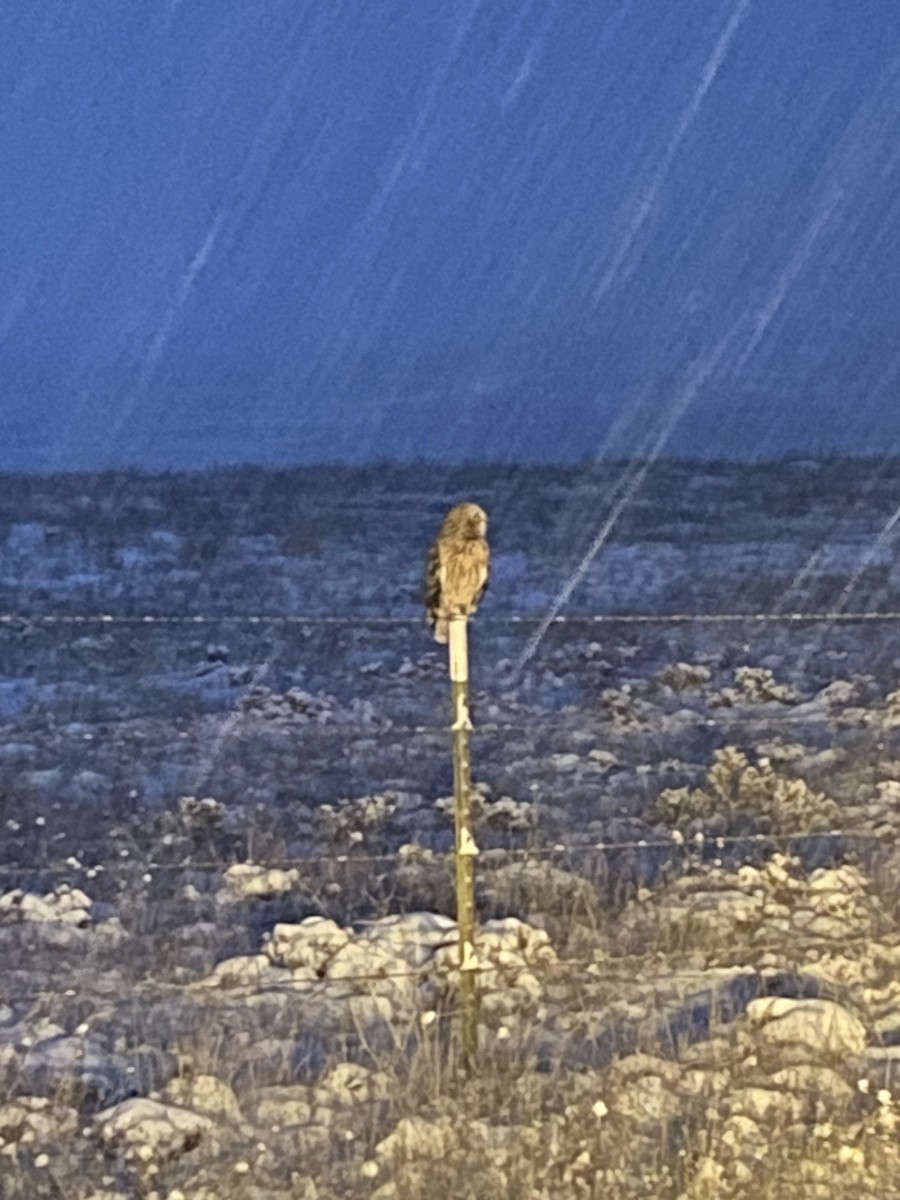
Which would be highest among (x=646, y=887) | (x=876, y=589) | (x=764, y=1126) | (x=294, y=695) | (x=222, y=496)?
(x=222, y=496)

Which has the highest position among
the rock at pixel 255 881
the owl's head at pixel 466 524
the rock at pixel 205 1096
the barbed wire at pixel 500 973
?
the owl's head at pixel 466 524

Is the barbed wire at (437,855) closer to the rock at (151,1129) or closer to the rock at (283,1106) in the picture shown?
the rock at (283,1106)

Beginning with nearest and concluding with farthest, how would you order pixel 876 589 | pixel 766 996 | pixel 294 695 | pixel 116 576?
1. pixel 766 996
2. pixel 294 695
3. pixel 876 589
4. pixel 116 576

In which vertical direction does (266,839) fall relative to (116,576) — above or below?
below

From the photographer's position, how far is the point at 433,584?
5.19 metres

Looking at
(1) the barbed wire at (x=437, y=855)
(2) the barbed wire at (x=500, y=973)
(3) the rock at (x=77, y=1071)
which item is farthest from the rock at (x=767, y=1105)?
(1) the barbed wire at (x=437, y=855)

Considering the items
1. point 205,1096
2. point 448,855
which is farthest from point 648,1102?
point 448,855

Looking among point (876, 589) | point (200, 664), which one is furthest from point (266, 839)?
point (876, 589)

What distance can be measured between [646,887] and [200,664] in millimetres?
6450

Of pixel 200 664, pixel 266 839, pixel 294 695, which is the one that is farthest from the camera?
pixel 200 664

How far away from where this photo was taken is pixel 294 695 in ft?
37.4

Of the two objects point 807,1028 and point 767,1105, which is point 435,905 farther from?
point 767,1105

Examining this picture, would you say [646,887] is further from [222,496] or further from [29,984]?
[222,496]

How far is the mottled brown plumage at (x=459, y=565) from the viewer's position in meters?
5.11
